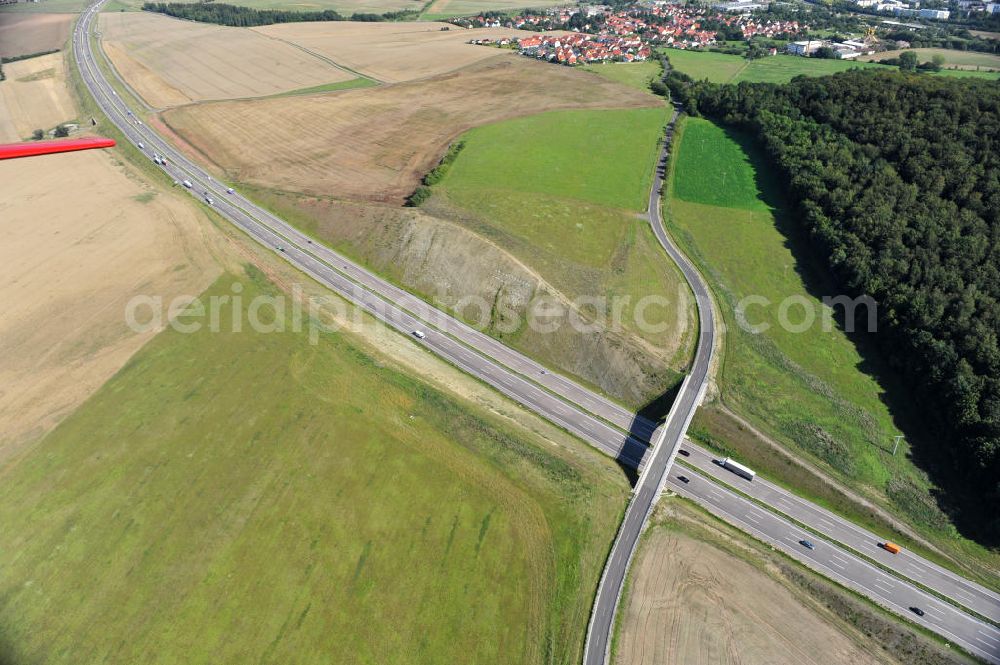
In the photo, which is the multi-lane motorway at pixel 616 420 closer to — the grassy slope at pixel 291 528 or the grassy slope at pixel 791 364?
the grassy slope at pixel 791 364

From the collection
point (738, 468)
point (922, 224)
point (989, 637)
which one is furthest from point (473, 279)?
point (922, 224)

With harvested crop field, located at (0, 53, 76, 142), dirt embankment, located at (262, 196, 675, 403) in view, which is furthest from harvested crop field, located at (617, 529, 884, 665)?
harvested crop field, located at (0, 53, 76, 142)

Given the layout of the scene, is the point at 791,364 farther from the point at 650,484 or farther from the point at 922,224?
the point at 922,224

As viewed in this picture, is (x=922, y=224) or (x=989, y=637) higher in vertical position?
(x=922, y=224)

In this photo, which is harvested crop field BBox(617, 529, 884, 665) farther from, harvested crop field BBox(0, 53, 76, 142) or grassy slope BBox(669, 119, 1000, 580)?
harvested crop field BBox(0, 53, 76, 142)

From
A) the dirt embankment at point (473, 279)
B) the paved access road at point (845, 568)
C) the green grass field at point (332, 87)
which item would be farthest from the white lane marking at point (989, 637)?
the green grass field at point (332, 87)

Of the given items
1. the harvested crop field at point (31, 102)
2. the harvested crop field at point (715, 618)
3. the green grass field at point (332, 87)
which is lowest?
the harvested crop field at point (715, 618)
